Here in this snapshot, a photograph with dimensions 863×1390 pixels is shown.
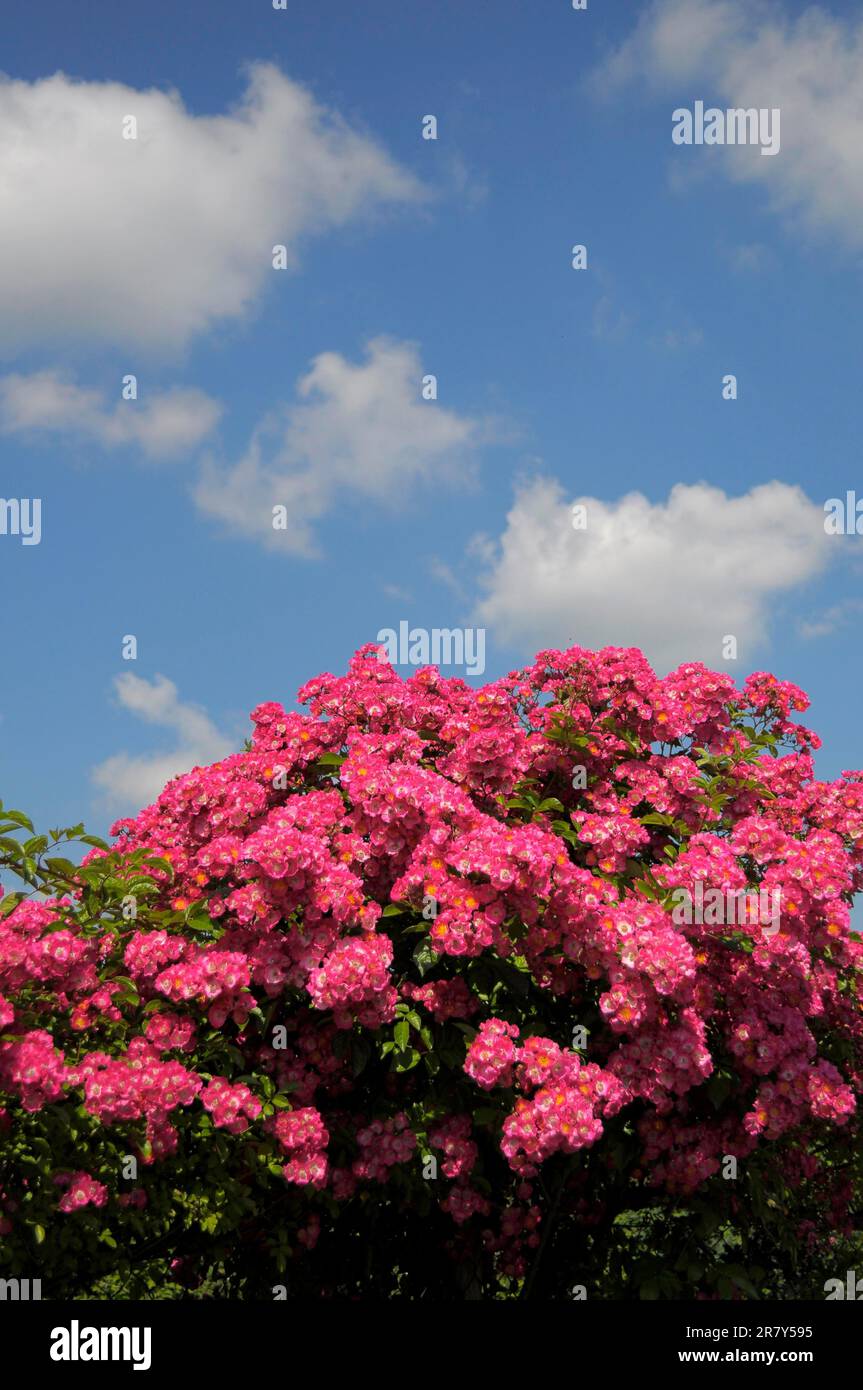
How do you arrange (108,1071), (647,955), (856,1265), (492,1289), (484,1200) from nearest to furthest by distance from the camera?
(108,1071) < (647,955) < (484,1200) < (492,1289) < (856,1265)

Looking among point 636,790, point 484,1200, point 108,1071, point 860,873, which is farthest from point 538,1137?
point 860,873

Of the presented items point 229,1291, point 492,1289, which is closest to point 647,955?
point 492,1289

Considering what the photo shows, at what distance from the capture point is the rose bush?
4559 millimetres

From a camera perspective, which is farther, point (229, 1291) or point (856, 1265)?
point (856, 1265)

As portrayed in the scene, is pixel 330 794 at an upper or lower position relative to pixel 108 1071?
upper

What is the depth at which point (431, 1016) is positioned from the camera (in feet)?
16.9

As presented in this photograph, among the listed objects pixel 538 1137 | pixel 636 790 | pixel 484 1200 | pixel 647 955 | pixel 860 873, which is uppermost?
pixel 636 790

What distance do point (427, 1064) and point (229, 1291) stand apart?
7.59 feet

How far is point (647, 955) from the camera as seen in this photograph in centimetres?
470

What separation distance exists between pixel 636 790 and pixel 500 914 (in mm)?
1643

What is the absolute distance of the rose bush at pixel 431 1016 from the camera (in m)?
4.56

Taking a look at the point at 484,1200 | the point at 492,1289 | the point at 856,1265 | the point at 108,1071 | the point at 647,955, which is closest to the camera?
the point at 108,1071
